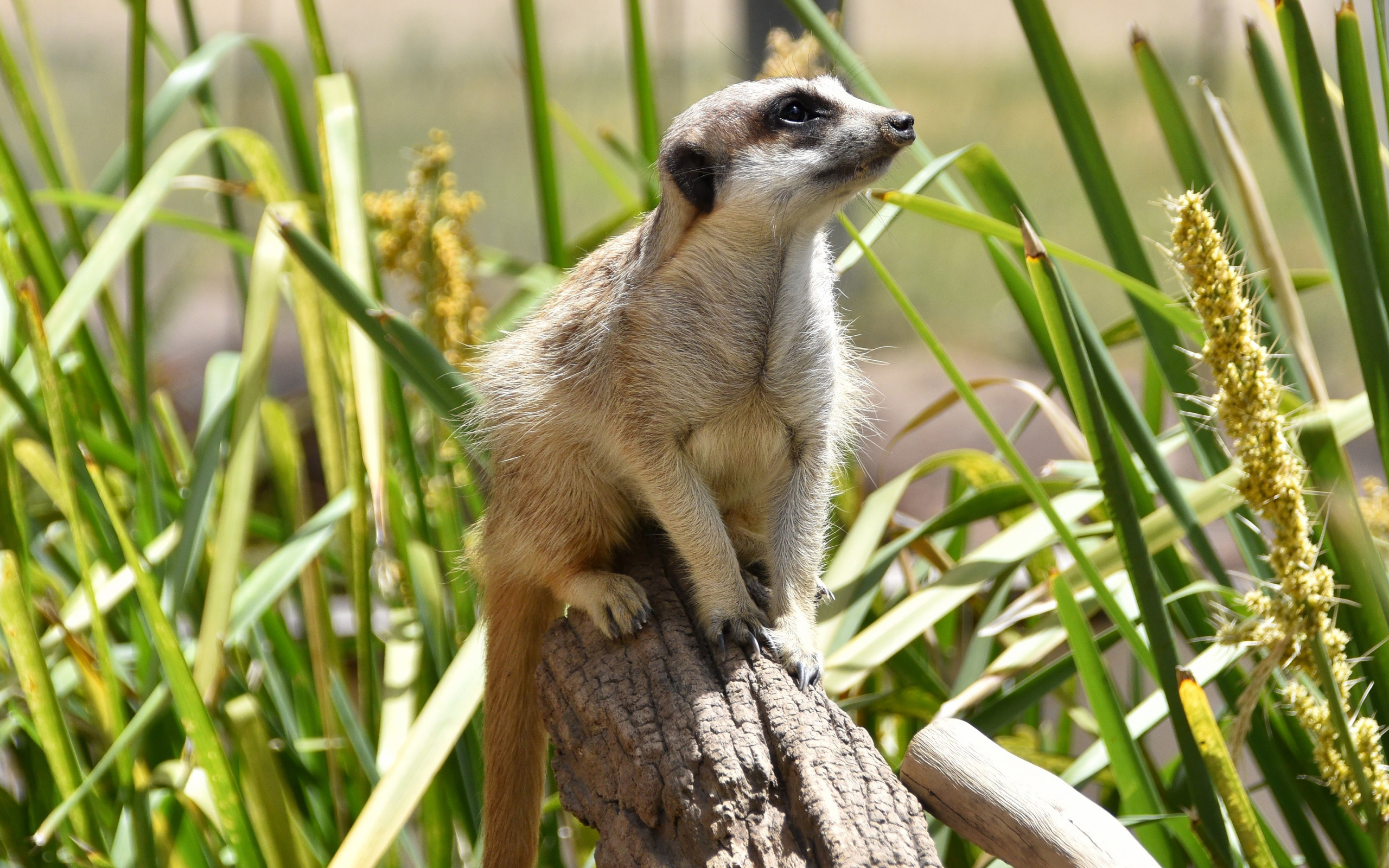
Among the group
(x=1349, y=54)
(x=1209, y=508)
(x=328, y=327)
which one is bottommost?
(x=1209, y=508)

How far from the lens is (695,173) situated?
41.0 inches

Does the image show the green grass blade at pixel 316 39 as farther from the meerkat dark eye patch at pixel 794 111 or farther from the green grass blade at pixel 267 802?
the green grass blade at pixel 267 802

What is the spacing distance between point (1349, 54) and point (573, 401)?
814 millimetres

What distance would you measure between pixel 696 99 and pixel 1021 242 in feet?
8.45

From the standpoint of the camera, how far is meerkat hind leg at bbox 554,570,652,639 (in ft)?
3.15

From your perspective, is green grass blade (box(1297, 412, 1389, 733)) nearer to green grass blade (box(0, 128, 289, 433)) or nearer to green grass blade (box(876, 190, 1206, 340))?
green grass blade (box(876, 190, 1206, 340))

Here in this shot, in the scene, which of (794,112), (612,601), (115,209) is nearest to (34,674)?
(612,601)

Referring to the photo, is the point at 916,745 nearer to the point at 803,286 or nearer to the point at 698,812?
the point at 698,812

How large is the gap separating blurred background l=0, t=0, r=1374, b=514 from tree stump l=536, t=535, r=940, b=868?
260 cm

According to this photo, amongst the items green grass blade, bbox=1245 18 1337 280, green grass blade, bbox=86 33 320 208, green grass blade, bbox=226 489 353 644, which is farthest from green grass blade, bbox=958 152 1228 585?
green grass blade, bbox=86 33 320 208

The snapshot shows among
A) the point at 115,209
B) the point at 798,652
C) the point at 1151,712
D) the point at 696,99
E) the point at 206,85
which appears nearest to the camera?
the point at 798,652

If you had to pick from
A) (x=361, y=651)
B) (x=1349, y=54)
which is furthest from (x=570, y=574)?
(x=1349, y=54)

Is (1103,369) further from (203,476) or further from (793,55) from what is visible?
(203,476)

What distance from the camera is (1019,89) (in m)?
3.66
